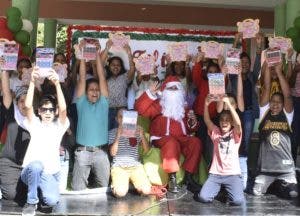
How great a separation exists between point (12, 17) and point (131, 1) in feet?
16.0

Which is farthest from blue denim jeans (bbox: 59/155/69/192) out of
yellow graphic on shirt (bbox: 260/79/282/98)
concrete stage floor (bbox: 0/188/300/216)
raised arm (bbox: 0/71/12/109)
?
yellow graphic on shirt (bbox: 260/79/282/98)

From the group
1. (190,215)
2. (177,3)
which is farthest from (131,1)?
(190,215)

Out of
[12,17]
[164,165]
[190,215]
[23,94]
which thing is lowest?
[190,215]

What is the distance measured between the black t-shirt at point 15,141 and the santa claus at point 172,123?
4.61ft

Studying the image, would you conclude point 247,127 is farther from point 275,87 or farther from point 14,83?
point 14,83

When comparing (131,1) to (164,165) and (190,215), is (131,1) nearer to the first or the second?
(164,165)

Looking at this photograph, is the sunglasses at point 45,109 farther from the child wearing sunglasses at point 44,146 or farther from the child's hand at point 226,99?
the child's hand at point 226,99

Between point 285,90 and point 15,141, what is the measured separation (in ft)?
10.2

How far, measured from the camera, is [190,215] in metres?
4.88

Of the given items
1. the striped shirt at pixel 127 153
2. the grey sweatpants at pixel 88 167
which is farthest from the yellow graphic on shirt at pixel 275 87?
the grey sweatpants at pixel 88 167

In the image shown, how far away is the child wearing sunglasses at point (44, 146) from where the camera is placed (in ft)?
16.4

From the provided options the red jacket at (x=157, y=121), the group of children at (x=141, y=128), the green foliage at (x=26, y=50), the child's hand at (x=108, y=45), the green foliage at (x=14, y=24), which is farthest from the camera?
the green foliage at (x=26, y=50)

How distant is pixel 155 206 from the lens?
5.15 metres

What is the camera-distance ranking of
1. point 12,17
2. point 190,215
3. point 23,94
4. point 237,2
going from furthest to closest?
point 237,2
point 12,17
point 23,94
point 190,215
